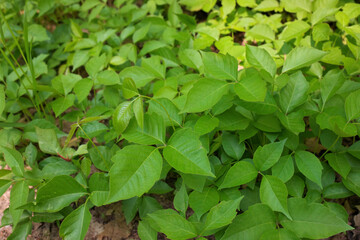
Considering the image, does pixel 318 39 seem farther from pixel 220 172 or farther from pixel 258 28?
pixel 220 172

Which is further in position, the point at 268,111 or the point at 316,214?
the point at 268,111

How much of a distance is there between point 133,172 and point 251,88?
643 mm

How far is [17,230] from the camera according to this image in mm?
1444

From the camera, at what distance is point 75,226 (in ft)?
4.25

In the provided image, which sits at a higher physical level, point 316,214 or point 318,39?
point 318,39

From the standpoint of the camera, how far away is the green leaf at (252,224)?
126 centimetres

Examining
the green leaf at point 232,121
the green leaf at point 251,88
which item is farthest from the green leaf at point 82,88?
the green leaf at point 251,88

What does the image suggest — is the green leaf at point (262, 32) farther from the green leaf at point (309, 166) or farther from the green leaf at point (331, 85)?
the green leaf at point (309, 166)

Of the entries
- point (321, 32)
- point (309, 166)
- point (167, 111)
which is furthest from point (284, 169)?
point (321, 32)

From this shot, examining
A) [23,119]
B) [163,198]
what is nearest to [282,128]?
[163,198]

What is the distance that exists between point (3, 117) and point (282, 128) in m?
1.68

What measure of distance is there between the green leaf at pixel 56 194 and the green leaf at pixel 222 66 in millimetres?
847

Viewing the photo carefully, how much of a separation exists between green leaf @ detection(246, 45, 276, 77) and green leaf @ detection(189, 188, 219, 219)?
67 cm

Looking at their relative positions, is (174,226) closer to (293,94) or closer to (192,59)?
(293,94)
